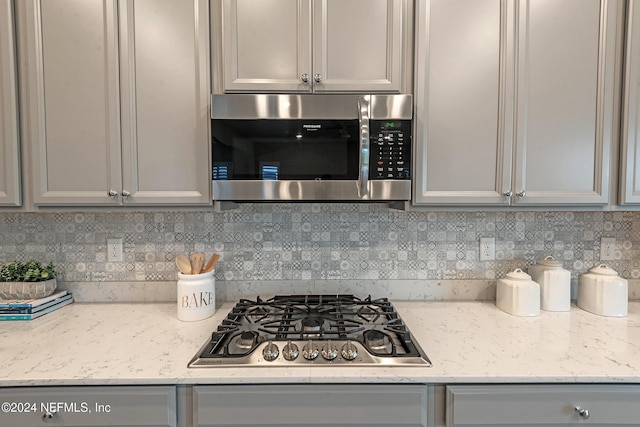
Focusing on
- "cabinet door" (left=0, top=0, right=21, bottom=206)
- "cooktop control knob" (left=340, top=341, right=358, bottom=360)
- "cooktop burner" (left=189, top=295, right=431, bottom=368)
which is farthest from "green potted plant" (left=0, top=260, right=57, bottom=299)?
"cooktop control knob" (left=340, top=341, right=358, bottom=360)

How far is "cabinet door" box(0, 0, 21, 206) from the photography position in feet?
4.40

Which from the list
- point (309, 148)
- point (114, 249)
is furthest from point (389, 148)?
point (114, 249)

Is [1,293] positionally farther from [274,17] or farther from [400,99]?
[400,99]

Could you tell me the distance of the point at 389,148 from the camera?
53.2 inches

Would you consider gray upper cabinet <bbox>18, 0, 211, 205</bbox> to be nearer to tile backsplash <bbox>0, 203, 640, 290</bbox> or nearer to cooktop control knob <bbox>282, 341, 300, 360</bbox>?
tile backsplash <bbox>0, 203, 640, 290</bbox>

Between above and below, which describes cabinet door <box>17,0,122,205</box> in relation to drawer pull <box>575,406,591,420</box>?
above

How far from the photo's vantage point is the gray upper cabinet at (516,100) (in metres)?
1.37

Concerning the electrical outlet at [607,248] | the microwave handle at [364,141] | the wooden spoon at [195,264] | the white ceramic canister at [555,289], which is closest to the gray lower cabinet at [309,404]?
the wooden spoon at [195,264]

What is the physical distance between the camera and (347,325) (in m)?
1.31

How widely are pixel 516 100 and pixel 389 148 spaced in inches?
21.3

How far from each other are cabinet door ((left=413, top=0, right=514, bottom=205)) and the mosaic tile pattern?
0.34 m

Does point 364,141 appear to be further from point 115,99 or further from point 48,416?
point 48,416

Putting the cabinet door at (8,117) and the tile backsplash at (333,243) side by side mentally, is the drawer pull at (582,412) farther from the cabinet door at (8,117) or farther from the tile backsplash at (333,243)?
the cabinet door at (8,117)

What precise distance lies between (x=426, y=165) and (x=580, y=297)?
3.23ft
